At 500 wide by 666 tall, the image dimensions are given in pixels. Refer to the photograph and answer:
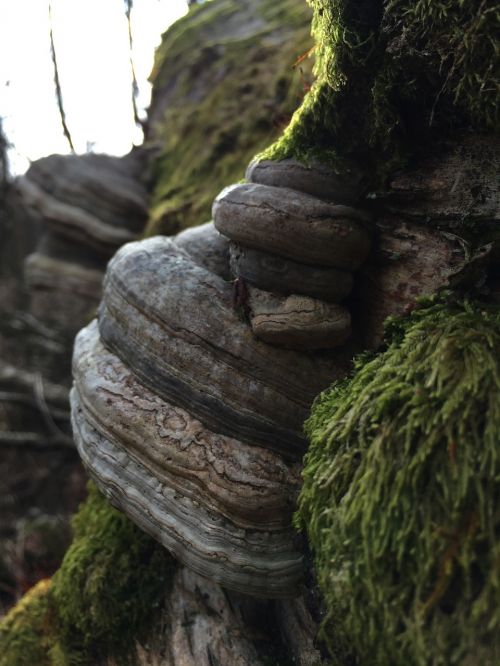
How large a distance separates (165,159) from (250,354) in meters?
4.07

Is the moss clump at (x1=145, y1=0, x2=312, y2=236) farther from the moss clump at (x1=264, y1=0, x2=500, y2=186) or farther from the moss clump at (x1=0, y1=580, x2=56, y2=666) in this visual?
the moss clump at (x1=0, y1=580, x2=56, y2=666)

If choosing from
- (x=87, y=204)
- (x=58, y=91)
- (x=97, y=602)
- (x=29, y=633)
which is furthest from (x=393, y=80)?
(x=58, y=91)

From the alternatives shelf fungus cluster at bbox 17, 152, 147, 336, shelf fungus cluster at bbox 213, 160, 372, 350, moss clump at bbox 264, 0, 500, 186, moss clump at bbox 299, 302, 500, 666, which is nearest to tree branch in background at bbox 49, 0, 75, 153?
shelf fungus cluster at bbox 17, 152, 147, 336

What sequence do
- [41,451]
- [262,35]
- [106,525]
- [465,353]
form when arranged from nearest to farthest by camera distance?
[465,353], [106,525], [262,35], [41,451]

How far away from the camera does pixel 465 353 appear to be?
4.64 feet

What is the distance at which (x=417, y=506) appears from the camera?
1266 mm

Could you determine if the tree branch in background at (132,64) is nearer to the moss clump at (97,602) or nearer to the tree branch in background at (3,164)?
the tree branch in background at (3,164)

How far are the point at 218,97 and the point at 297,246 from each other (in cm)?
376

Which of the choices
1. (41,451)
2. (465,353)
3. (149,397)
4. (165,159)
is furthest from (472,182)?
(41,451)

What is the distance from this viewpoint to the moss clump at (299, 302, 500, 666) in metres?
1.17

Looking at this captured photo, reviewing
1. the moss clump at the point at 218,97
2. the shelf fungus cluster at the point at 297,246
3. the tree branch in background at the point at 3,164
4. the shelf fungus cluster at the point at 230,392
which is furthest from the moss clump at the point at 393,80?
the tree branch in background at the point at 3,164

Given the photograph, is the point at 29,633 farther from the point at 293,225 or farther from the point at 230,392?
the point at 293,225

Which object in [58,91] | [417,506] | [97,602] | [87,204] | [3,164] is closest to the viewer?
[417,506]

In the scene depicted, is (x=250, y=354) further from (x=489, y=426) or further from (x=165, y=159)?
(x=165, y=159)
